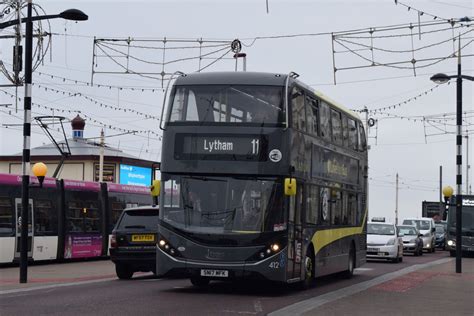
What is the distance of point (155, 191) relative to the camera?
56.1ft

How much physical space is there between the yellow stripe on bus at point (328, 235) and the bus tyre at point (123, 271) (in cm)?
510

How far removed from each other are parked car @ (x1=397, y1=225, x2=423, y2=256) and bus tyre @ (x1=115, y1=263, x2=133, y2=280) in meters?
24.2

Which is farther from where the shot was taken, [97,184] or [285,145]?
[97,184]

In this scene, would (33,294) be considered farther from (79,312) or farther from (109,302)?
(79,312)

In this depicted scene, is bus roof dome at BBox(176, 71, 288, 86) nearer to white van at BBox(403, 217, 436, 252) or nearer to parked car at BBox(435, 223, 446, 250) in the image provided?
white van at BBox(403, 217, 436, 252)

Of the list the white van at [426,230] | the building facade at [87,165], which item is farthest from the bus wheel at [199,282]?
the building facade at [87,165]

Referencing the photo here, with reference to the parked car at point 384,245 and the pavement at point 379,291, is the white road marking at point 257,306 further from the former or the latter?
the parked car at point 384,245

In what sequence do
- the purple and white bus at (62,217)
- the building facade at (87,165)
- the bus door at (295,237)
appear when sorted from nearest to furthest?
the bus door at (295,237)
the purple and white bus at (62,217)
the building facade at (87,165)

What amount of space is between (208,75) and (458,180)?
43.2 feet

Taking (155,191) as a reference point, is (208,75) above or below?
above

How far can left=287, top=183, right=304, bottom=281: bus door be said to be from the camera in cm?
1675

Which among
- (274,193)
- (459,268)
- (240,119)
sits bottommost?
(459,268)

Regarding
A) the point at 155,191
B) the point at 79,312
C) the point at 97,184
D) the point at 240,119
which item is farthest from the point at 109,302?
the point at 97,184

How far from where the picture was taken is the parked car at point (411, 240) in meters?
43.6
